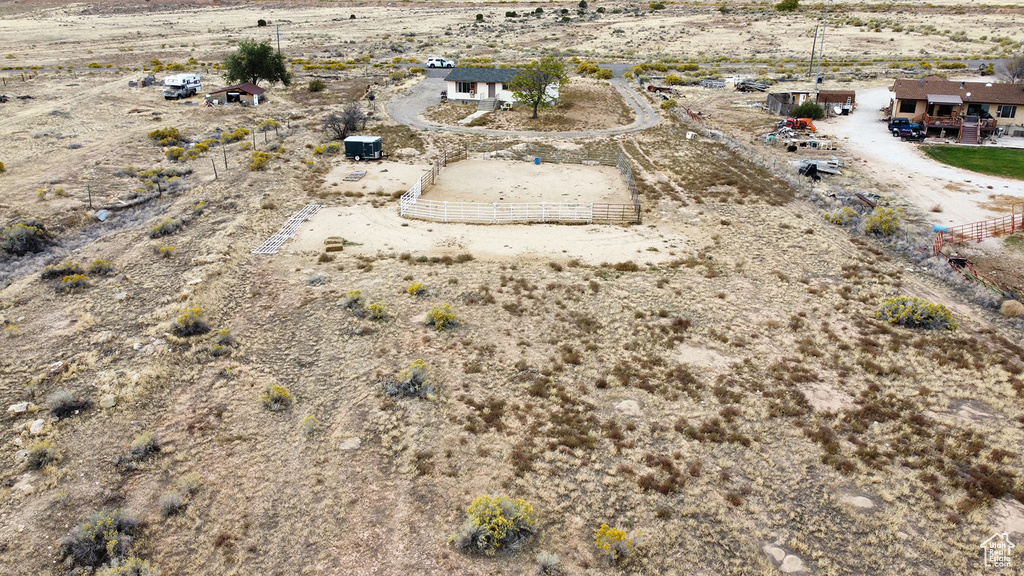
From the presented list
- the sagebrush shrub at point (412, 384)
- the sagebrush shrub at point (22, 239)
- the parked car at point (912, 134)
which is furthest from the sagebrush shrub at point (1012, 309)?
the sagebrush shrub at point (22, 239)

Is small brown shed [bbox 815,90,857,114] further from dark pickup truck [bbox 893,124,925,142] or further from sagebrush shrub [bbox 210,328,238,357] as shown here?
sagebrush shrub [bbox 210,328,238,357]

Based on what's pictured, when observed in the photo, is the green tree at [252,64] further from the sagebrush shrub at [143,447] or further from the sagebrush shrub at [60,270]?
the sagebrush shrub at [143,447]

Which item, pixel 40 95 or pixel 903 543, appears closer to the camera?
pixel 903 543

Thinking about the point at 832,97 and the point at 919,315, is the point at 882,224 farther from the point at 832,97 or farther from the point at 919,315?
the point at 832,97

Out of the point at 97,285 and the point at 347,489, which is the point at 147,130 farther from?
the point at 347,489

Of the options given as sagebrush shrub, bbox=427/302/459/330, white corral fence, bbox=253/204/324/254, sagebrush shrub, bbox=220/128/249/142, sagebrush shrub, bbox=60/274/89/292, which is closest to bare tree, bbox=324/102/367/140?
sagebrush shrub, bbox=220/128/249/142

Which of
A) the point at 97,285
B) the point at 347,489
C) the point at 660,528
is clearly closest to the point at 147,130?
the point at 97,285
